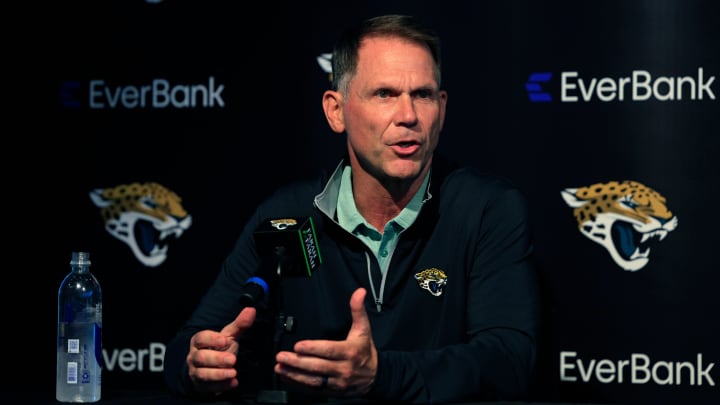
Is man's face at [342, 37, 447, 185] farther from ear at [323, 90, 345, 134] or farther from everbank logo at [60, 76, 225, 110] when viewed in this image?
everbank logo at [60, 76, 225, 110]

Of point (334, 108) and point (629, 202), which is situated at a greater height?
point (334, 108)

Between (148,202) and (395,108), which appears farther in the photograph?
(148,202)

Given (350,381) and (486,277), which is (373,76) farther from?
(350,381)

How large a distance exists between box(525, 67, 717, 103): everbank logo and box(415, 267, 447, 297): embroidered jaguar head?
848 millimetres

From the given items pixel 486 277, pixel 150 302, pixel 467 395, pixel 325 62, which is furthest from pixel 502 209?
pixel 150 302

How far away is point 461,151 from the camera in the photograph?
290 cm

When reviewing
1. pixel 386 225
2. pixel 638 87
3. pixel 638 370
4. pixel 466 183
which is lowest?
pixel 638 370

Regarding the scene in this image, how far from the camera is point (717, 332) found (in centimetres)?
272

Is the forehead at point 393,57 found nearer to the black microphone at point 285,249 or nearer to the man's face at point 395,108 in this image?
the man's face at point 395,108

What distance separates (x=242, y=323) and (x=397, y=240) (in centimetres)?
59

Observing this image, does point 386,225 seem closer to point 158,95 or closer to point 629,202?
point 629,202

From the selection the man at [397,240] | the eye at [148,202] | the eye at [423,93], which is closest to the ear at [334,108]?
the man at [397,240]

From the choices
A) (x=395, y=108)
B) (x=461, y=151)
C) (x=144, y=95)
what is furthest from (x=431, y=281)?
(x=144, y=95)

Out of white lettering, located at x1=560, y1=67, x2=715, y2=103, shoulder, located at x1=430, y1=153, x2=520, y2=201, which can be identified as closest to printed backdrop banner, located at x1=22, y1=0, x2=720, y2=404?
white lettering, located at x1=560, y1=67, x2=715, y2=103
